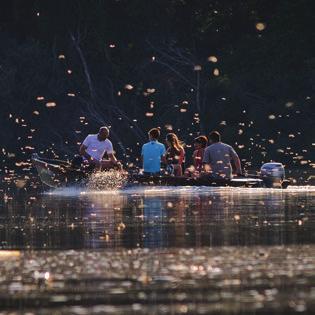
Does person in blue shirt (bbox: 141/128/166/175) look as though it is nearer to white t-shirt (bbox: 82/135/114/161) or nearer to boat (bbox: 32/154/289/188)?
boat (bbox: 32/154/289/188)

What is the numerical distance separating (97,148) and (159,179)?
270 centimetres

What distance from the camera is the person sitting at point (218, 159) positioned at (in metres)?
31.6

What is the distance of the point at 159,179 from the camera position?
3266cm

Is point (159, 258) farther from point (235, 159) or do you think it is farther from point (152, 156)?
point (152, 156)

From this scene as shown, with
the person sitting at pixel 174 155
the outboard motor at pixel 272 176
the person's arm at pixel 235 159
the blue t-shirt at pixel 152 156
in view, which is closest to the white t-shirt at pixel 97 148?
the blue t-shirt at pixel 152 156

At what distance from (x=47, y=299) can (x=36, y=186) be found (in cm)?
2838

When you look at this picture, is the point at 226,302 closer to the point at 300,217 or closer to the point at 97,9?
the point at 300,217

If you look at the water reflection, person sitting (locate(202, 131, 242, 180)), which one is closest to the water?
the water reflection

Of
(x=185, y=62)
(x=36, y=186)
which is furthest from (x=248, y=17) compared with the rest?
(x=36, y=186)

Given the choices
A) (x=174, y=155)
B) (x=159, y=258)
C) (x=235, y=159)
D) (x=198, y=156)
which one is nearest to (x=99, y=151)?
(x=174, y=155)

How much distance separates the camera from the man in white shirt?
113 feet

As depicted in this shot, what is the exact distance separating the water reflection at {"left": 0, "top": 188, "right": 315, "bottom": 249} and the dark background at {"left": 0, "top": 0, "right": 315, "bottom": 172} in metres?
29.9

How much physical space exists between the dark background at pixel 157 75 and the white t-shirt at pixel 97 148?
25110mm

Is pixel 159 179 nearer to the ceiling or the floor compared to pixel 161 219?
nearer to the ceiling
